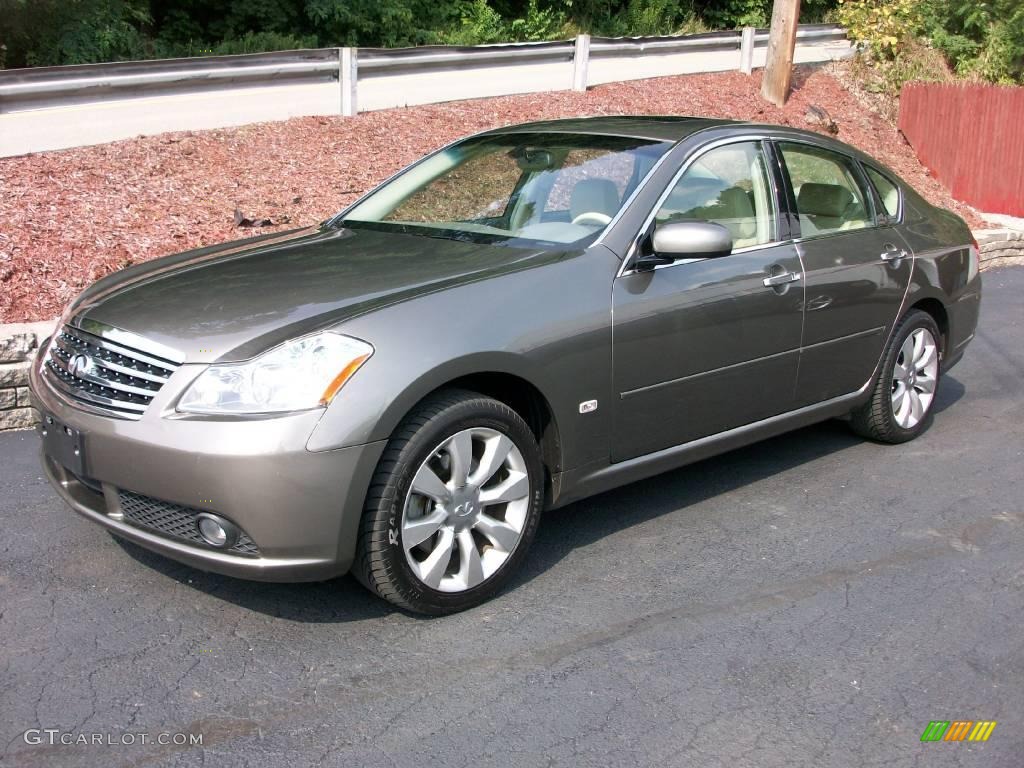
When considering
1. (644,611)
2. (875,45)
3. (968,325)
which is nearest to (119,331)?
(644,611)

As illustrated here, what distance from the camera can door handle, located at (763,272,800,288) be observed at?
4.87 metres

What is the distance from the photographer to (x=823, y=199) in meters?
5.51

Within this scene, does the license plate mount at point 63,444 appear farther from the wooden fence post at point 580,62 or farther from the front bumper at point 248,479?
the wooden fence post at point 580,62

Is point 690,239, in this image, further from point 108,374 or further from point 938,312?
point 938,312

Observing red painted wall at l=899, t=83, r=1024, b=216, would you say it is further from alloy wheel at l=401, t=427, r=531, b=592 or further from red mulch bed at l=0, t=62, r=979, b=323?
alloy wheel at l=401, t=427, r=531, b=592

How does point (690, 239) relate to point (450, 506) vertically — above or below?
above

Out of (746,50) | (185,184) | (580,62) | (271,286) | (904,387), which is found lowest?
(904,387)

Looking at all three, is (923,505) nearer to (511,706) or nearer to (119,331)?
(511,706)

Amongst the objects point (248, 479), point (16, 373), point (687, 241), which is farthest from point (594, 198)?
point (16, 373)

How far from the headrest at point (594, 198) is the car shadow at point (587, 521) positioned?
1.36m

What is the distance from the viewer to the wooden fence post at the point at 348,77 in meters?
11.5

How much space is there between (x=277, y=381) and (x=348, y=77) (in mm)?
8737

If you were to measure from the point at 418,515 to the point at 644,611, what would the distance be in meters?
0.93

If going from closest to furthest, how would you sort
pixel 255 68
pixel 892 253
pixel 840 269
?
pixel 840 269
pixel 892 253
pixel 255 68
